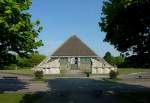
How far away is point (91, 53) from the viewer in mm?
82688

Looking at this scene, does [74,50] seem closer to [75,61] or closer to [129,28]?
[75,61]

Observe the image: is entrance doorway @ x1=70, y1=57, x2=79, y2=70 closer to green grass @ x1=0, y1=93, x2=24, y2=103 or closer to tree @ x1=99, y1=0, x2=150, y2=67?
green grass @ x1=0, y1=93, x2=24, y2=103

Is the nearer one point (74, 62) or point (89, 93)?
point (89, 93)

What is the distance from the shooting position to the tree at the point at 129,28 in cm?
2250

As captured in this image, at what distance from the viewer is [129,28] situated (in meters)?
23.9

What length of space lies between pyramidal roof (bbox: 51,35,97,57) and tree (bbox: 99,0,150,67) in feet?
184

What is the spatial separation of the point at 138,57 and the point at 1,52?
10.1 m

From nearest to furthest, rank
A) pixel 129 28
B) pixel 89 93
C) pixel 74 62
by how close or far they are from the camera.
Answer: pixel 129 28
pixel 89 93
pixel 74 62

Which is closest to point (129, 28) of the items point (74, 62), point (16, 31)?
point (16, 31)

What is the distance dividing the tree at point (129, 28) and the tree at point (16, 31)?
16.6 feet

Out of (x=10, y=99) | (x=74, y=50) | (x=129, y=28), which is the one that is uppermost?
(x=74, y=50)

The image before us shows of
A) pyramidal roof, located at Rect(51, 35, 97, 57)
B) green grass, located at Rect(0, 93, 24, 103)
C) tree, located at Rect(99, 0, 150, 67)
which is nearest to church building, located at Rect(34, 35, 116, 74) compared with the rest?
pyramidal roof, located at Rect(51, 35, 97, 57)

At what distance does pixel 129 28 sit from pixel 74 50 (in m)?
59.2

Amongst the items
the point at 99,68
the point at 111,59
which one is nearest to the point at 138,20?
the point at 99,68
